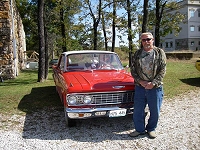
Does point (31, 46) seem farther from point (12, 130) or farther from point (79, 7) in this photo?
point (12, 130)

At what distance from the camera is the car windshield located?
19.2 feet

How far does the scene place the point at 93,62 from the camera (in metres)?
6.00

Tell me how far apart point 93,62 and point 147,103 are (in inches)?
88.7

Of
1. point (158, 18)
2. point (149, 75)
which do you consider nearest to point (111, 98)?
point (149, 75)

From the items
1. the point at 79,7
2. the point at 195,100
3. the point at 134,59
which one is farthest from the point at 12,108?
the point at 79,7

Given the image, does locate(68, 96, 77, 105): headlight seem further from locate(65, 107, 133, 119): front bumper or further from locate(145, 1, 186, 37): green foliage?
locate(145, 1, 186, 37): green foliage

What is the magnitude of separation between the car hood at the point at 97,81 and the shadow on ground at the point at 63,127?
35.2 inches

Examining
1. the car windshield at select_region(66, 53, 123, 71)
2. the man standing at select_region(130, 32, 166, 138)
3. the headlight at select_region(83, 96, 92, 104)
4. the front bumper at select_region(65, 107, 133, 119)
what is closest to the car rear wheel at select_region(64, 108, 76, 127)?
the front bumper at select_region(65, 107, 133, 119)

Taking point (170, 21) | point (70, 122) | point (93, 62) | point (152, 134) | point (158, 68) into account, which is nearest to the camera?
point (158, 68)

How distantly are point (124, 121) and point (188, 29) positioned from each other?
154ft

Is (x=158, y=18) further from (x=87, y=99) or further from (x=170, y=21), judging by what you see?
(x=87, y=99)

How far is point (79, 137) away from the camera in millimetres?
4270

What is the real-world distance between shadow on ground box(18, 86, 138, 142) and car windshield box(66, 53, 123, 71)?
1339 millimetres

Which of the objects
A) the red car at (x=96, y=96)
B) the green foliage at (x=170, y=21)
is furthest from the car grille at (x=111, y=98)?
the green foliage at (x=170, y=21)
